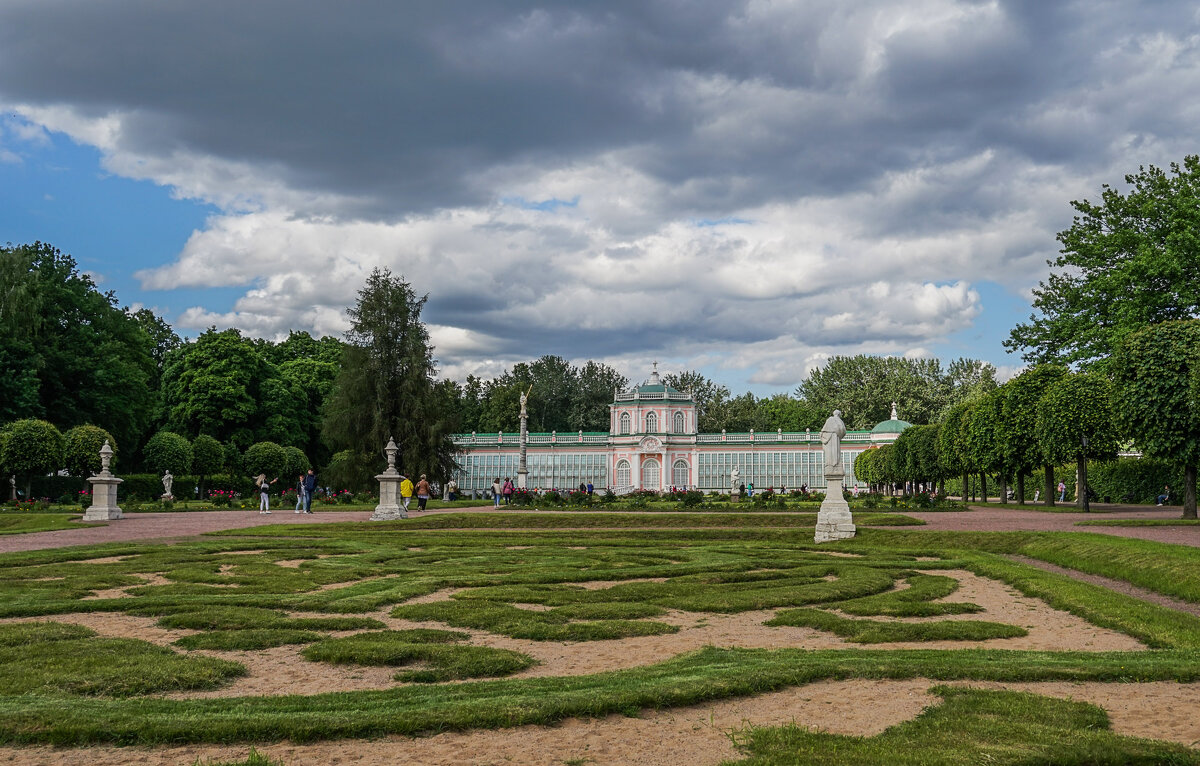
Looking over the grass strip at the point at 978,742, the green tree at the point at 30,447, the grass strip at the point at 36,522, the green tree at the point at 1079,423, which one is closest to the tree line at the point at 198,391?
the green tree at the point at 30,447

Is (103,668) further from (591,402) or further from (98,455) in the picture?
(591,402)

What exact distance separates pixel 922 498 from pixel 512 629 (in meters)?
29.5

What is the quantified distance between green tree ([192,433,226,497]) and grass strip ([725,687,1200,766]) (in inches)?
1888

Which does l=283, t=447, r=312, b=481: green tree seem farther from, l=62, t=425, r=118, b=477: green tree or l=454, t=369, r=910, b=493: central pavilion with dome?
l=454, t=369, r=910, b=493: central pavilion with dome

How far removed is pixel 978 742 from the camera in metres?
5.30

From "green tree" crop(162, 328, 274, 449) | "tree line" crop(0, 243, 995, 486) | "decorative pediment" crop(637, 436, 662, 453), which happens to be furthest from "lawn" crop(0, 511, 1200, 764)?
"decorative pediment" crop(637, 436, 662, 453)

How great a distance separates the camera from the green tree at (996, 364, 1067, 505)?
115 ft

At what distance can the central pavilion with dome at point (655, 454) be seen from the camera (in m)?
70.8

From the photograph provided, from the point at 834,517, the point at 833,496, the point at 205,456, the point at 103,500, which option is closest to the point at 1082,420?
the point at 833,496

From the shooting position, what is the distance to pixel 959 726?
566 cm

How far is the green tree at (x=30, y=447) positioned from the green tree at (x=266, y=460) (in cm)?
1106

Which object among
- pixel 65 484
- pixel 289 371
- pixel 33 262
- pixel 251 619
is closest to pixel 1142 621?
pixel 251 619

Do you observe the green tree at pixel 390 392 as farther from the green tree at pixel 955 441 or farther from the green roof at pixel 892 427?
the green roof at pixel 892 427

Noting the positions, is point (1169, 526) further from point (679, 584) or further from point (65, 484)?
point (65, 484)
